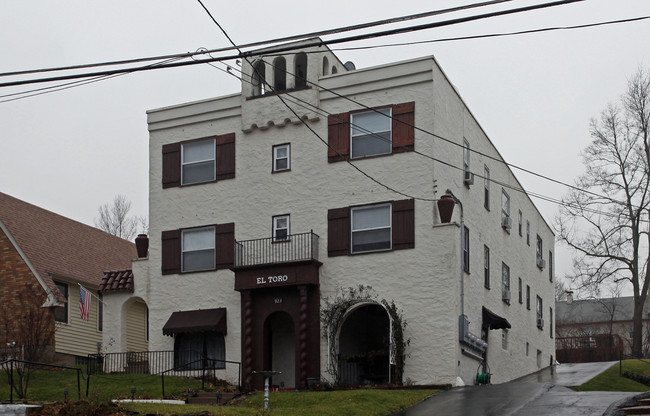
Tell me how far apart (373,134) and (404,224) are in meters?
3.17

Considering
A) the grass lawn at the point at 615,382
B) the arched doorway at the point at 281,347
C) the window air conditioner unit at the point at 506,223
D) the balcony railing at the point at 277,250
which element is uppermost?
the window air conditioner unit at the point at 506,223

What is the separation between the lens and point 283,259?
3025 cm

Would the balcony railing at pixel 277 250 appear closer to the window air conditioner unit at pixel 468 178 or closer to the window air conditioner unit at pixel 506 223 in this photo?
the window air conditioner unit at pixel 468 178

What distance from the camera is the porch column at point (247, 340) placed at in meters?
29.8

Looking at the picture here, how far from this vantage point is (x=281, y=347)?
31.2 meters

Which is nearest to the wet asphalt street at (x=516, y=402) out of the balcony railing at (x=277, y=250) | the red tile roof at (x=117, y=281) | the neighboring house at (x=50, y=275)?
the balcony railing at (x=277, y=250)

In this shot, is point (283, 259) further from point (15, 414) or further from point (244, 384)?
point (15, 414)

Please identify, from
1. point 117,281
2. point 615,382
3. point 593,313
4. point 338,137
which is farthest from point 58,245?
point 593,313

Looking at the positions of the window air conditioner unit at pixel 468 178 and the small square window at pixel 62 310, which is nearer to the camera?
the window air conditioner unit at pixel 468 178

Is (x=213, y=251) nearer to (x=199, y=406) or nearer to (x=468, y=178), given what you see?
(x=468, y=178)

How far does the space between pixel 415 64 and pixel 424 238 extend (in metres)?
5.43

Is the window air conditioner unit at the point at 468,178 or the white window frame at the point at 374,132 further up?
the white window frame at the point at 374,132

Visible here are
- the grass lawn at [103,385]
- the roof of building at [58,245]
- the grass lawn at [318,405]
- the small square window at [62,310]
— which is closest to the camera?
the grass lawn at [318,405]

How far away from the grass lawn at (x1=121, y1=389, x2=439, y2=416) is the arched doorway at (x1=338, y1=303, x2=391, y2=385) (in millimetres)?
2845
